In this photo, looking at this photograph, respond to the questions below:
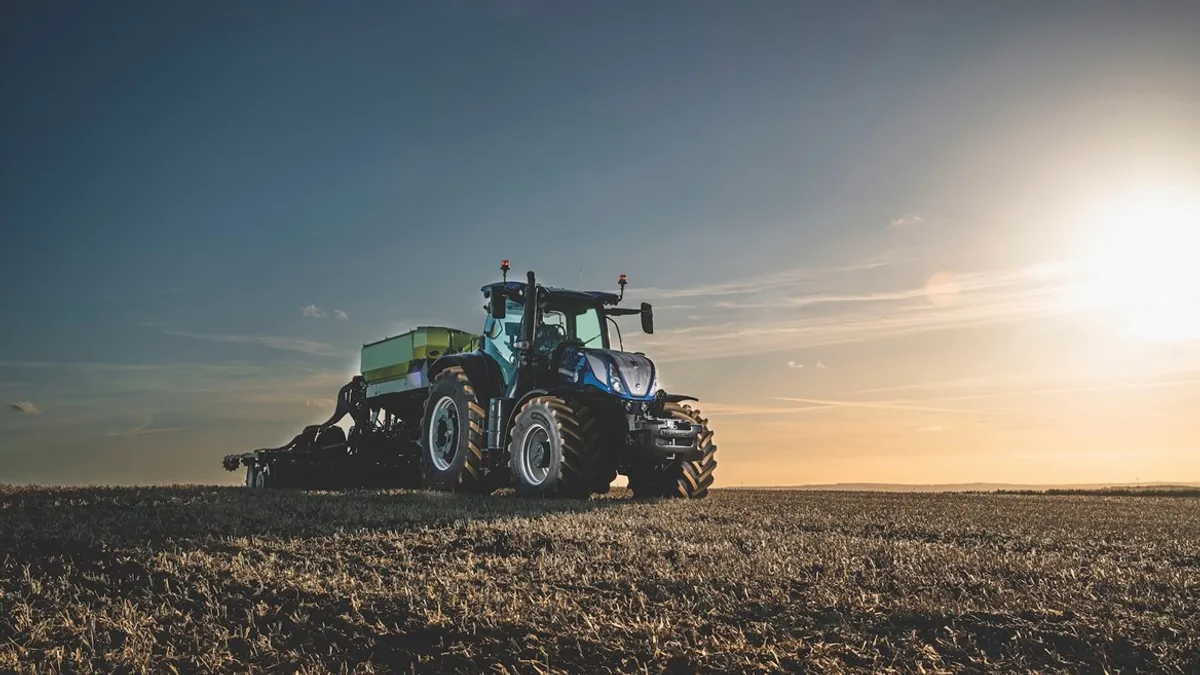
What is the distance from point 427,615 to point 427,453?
1069 centimetres

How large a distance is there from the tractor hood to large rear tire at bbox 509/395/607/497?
0.45m

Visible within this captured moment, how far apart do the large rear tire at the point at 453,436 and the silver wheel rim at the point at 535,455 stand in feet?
4.14

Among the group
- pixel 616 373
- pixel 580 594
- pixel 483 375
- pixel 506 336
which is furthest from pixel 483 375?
pixel 580 594

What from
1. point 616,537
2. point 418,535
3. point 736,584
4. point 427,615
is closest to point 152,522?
point 418,535

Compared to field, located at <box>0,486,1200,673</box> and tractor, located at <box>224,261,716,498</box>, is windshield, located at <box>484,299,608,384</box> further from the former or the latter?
field, located at <box>0,486,1200,673</box>

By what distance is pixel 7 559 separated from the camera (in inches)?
312

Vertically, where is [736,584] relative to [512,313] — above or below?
below

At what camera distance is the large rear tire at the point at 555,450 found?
42.5ft

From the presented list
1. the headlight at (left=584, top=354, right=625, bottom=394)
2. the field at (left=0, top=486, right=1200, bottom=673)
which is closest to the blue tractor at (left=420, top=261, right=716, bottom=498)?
→ the headlight at (left=584, top=354, right=625, bottom=394)

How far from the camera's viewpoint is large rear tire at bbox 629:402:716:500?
46.6ft

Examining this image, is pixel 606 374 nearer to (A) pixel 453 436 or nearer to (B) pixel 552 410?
(B) pixel 552 410

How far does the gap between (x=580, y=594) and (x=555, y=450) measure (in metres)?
6.72

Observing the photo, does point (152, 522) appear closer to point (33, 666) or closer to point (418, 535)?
point (418, 535)

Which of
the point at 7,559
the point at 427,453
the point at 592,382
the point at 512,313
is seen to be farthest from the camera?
the point at 427,453
